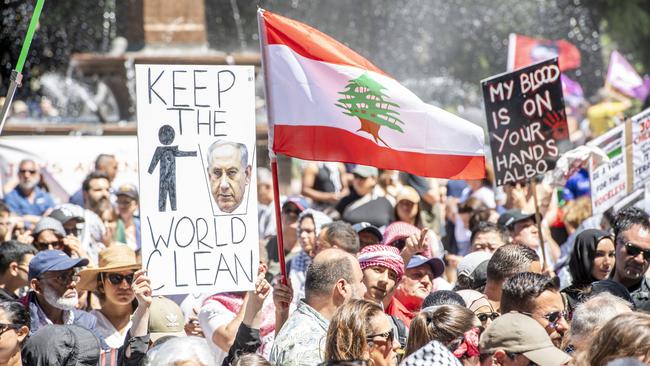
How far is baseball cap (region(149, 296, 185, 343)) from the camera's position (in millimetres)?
7324

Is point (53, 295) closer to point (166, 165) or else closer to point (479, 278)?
point (166, 165)

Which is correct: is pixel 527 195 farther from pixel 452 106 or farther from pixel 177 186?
pixel 452 106

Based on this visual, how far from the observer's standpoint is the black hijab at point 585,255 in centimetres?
802

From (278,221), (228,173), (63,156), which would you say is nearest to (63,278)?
(228,173)

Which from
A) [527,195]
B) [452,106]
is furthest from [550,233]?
[452,106]

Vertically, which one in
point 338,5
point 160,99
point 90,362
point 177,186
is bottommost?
point 90,362

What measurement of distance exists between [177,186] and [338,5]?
22.4 m

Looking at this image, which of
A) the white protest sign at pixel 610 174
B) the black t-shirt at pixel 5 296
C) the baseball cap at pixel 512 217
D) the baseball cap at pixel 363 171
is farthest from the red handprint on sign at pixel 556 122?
the black t-shirt at pixel 5 296

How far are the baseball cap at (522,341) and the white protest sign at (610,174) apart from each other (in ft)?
13.6

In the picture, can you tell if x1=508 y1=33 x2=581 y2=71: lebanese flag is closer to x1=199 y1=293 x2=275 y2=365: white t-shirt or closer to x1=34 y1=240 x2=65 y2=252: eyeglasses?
x1=34 y1=240 x2=65 y2=252: eyeglasses

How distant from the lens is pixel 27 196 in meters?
12.0

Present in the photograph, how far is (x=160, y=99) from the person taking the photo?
663cm

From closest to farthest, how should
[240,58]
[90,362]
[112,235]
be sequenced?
[90,362], [112,235], [240,58]

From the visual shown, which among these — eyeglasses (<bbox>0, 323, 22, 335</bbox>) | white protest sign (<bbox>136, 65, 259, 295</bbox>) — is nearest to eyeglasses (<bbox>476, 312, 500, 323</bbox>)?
white protest sign (<bbox>136, 65, 259, 295</bbox>)
